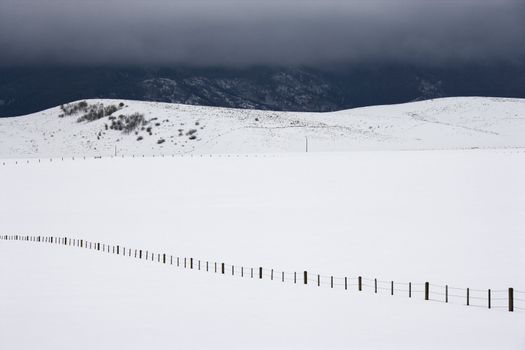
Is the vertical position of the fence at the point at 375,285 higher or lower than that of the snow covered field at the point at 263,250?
lower

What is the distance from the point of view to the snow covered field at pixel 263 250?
25.1 m

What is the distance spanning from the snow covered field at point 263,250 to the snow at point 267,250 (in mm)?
135

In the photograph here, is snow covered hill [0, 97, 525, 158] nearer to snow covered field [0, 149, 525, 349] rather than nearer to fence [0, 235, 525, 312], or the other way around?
snow covered field [0, 149, 525, 349]

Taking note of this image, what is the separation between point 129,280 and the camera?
3800cm

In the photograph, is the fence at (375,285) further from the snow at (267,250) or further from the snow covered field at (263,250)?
the snow covered field at (263,250)

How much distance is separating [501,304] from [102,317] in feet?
54.5

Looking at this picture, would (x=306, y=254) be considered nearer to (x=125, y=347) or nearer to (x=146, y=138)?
(x=125, y=347)

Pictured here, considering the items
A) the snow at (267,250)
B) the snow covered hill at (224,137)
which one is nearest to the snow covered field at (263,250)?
the snow at (267,250)

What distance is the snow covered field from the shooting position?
25.1 meters

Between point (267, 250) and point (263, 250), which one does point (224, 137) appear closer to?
point (263, 250)

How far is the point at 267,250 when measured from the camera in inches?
1951

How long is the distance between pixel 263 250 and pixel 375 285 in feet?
52.6

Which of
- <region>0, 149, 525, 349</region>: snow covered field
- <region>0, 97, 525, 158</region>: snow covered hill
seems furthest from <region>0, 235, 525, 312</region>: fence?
<region>0, 97, 525, 158</region>: snow covered hill

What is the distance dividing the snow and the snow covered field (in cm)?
14
